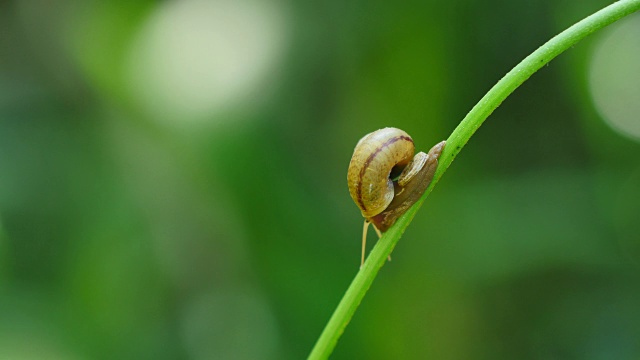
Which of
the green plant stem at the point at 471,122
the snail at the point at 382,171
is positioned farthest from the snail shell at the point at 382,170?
the green plant stem at the point at 471,122

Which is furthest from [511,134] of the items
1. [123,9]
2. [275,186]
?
[123,9]

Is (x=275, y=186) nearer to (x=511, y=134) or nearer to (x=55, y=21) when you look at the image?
(x=511, y=134)

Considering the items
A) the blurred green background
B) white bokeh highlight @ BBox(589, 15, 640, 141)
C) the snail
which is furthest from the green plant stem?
white bokeh highlight @ BBox(589, 15, 640, 141)

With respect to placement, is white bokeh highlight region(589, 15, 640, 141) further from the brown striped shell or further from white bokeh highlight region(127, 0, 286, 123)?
the brown striped shell

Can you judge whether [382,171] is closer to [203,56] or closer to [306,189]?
[306,189]

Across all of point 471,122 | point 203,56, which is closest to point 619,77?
point 203,56

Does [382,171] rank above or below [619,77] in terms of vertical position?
above

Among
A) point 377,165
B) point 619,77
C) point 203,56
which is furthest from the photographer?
point 203,56
